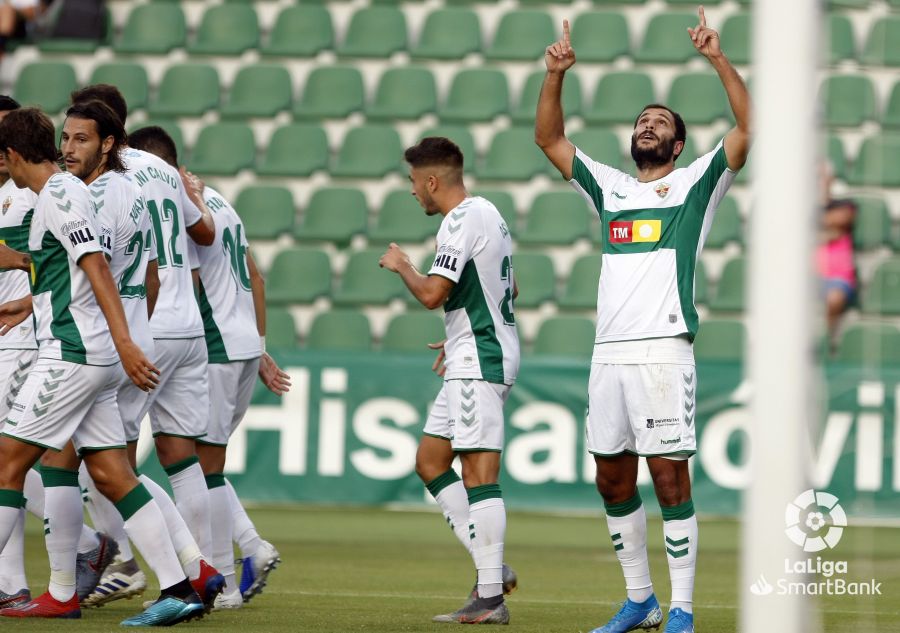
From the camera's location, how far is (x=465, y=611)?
19.7 ft

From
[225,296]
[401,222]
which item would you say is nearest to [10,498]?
[225,296]

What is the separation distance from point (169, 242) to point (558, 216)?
25.0ft

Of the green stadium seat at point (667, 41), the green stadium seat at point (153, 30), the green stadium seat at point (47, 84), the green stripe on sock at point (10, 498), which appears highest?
the green stadium seat at point (153, 30)

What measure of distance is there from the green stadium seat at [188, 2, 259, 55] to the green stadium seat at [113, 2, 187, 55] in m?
0.21

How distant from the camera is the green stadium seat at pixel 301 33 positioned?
15047 millimetres

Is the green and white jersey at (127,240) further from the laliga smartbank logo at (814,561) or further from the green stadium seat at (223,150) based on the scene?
the green stadium seat at (223,150)

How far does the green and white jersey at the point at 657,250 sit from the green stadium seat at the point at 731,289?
7.21 metres

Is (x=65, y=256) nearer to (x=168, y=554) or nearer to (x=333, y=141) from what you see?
(x=168, y=554)

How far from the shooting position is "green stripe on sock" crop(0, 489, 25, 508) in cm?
552

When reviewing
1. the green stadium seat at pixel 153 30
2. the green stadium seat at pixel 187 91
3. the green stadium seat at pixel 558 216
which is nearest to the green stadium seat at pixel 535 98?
the green stadium seat at pixel 558 216

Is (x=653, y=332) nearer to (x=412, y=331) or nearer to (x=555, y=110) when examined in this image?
(x=555, y=110)

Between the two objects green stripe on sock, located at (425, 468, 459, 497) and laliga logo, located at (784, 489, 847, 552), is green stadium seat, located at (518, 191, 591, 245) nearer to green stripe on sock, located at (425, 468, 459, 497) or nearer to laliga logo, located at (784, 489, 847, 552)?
green stripe on sock, located at (425, 468, 459, 497)

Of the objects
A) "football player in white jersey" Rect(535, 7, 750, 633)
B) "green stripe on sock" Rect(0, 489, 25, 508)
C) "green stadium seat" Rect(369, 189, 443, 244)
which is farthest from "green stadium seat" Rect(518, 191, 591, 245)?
"green stripe on sock" Rect(0, 489, 25, 508)

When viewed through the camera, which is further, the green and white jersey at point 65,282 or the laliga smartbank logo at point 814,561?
the green and white jersey at point 65,282
